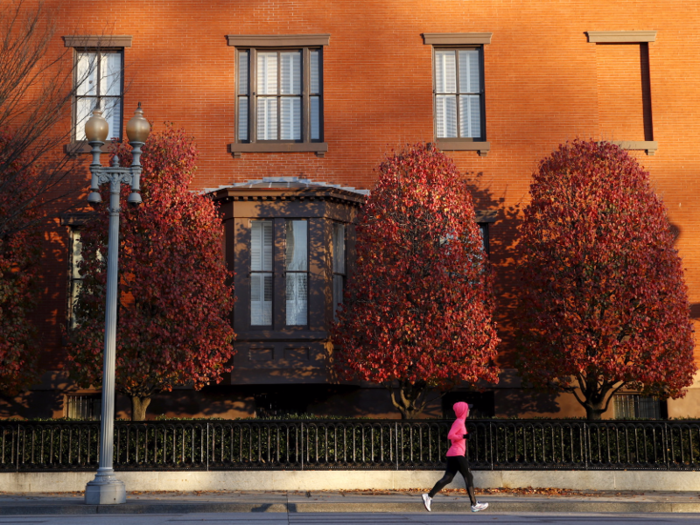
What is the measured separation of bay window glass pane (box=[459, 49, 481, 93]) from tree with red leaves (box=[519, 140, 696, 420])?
3.75 meters

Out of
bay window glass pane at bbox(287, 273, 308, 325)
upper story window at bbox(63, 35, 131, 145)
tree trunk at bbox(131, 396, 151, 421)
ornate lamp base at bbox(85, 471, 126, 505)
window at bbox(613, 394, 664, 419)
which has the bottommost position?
ornate lamp base at bbox(85, 471, 126, 505)

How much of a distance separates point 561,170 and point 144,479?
11.2 meters

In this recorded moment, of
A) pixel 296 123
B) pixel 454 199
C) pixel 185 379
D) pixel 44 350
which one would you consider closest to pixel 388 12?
pixel 296 123

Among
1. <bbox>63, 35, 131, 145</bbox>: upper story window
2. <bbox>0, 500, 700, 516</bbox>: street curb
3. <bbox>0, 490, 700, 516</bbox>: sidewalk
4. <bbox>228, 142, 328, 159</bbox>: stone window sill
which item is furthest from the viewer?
<bbox>63, 35, 131, 145</bbox>: upper story window

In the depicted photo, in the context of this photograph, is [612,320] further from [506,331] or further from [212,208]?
[212,208]

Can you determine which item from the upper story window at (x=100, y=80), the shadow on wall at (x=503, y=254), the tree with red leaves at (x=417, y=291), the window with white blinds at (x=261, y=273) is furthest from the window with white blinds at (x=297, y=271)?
the upper story window at (x=100, y=80)

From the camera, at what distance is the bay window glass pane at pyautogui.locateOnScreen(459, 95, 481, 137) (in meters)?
20.2

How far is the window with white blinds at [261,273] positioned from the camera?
18.0 meters

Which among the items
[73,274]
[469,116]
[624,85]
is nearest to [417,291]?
[469,116]

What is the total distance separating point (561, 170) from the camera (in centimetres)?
1775

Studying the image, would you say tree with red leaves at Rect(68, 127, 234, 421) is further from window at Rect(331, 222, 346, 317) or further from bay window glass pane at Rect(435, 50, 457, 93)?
bay window glass pane at Rect(435, 50, 457, 93)

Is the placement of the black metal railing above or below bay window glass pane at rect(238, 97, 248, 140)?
below

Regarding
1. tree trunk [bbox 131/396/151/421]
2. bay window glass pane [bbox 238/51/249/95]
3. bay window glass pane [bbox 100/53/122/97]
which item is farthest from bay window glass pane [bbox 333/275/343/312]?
bay window glass pane [bbox 100/53/122/97]

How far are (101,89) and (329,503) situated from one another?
1250cm
